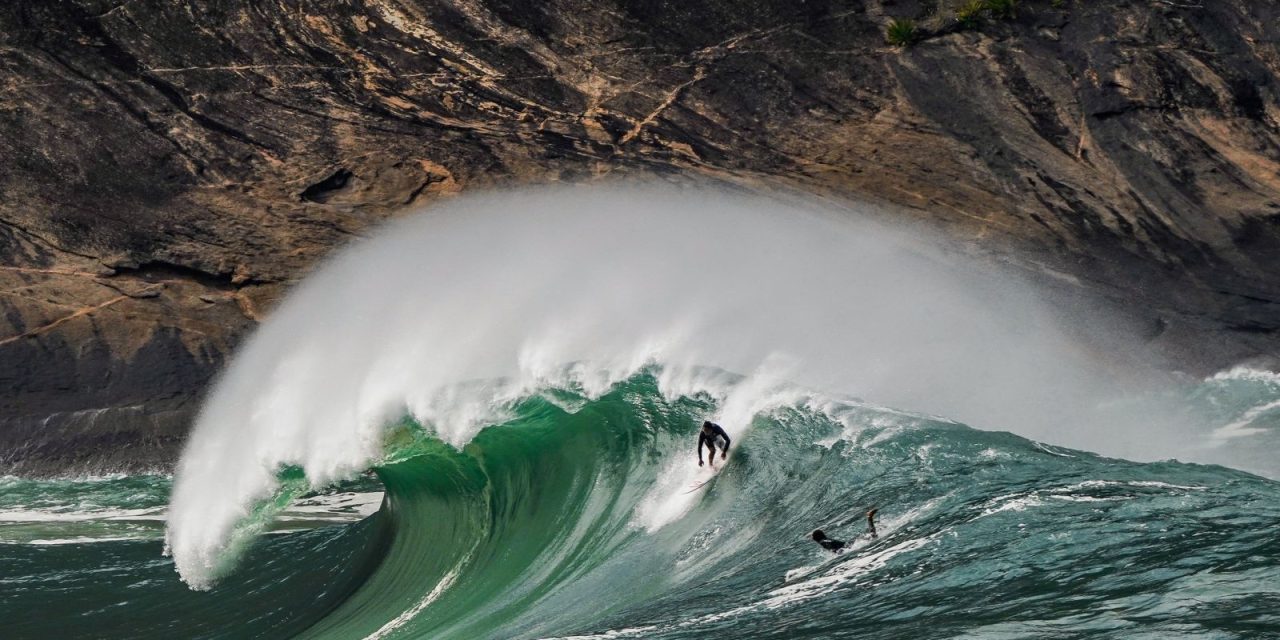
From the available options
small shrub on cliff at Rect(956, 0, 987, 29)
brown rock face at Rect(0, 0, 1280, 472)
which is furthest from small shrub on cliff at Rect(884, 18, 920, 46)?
small shrub on cliff at Rect(956, 0, 987, 29)

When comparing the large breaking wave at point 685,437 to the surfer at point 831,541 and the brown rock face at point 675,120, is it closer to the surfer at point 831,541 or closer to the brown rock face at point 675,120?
the surfer at point 831,541

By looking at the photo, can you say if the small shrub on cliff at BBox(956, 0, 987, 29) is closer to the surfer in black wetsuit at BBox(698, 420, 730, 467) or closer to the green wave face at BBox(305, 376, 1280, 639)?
the green wave face at BBox(305, 376, 1280, 639)

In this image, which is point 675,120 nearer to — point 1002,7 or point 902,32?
point 902,32

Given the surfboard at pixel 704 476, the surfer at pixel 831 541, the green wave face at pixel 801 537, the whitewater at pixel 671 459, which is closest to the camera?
the green wave face at pixel 801 537

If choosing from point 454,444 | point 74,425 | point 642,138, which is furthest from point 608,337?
point 74,425

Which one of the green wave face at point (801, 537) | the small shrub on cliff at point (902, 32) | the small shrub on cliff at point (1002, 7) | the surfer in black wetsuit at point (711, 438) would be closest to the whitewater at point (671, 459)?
the green wave face at point (801, 537)

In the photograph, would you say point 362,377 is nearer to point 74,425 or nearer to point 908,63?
point 74,425

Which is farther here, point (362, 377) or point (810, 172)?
point (810, 172)
